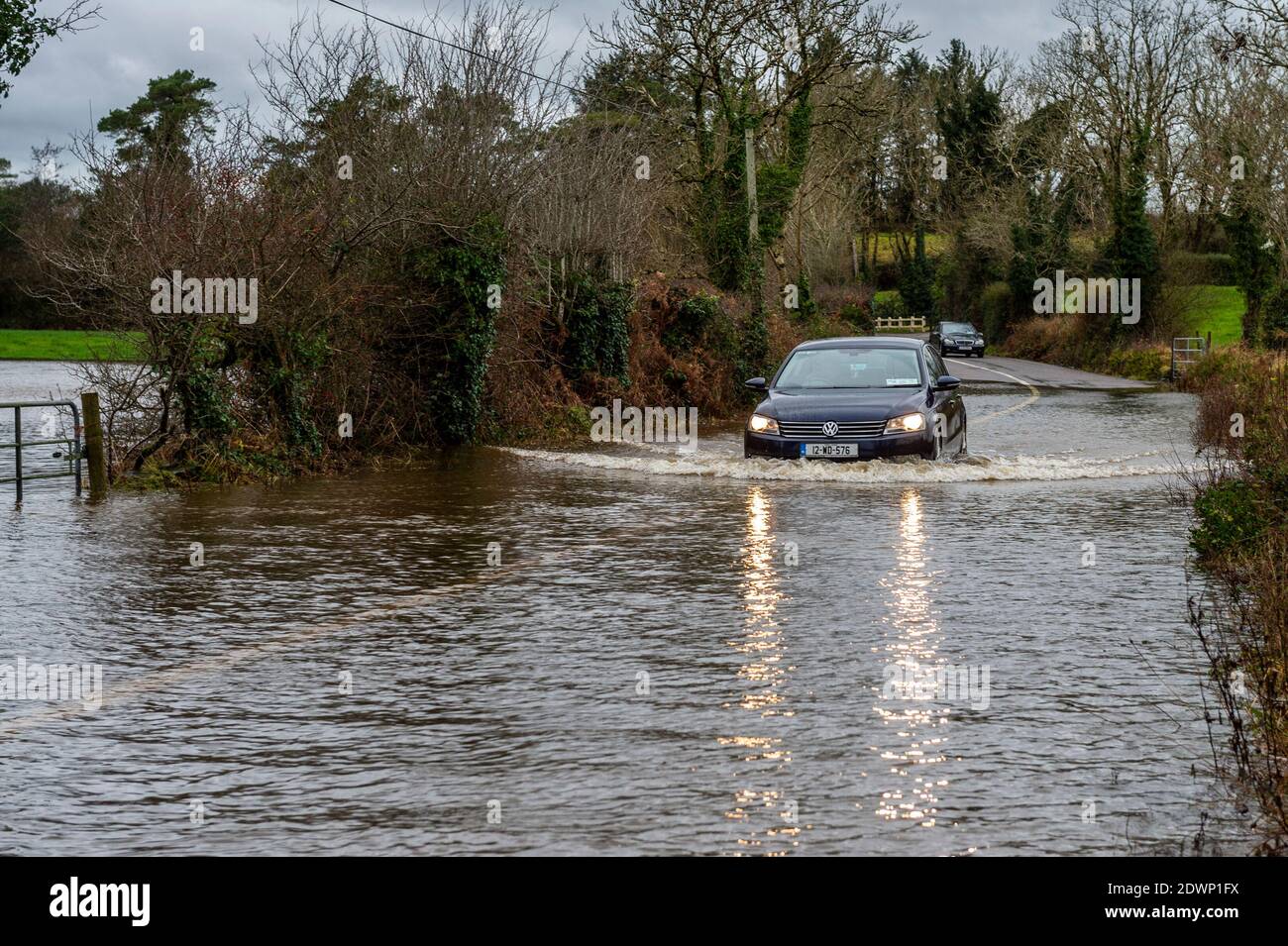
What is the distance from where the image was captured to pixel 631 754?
682 centimetres

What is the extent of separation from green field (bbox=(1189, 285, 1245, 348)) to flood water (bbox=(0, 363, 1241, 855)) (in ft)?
145

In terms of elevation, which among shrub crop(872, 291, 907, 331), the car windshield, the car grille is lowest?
the car grille

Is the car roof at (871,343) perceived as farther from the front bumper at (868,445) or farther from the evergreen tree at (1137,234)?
the evergreen tree at (1137,234)

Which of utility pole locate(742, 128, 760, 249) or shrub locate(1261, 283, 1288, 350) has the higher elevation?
utility pole locate(742, 128, 760, 249)

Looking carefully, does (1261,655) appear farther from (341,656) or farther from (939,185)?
(939,185)

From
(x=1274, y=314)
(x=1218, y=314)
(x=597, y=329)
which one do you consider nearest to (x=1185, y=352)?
(x=1274, y=314)

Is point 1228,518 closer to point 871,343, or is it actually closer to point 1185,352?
point 871,343

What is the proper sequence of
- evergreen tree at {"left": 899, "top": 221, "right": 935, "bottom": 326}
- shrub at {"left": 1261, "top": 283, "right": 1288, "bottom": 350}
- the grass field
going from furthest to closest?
the grass field < evergreen tree at {"left": 899, "top": 221, "right": 935, "bottom": 326} < shrub at {"left": 1261, "top": 283, "right": 1288, "bottom": 350}

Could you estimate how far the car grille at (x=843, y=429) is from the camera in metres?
19.0

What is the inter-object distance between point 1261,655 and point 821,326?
4545 centimetres

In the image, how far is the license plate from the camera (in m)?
19.0

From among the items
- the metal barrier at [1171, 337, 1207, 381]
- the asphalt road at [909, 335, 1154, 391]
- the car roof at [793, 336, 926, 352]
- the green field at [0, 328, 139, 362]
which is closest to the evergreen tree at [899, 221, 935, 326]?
the asphalt road at [909, 335, 1154, 391]

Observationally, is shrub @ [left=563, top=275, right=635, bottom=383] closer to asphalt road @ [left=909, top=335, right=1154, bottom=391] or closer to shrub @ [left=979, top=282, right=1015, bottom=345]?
asphalt road @ [left=909, top=335, right=1154, bottom=391]
